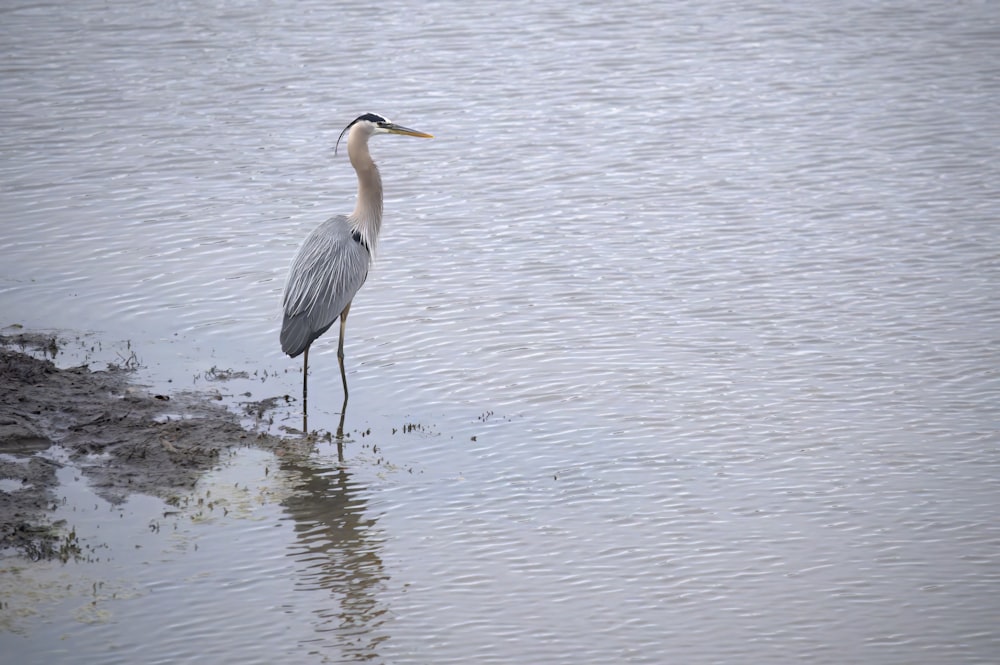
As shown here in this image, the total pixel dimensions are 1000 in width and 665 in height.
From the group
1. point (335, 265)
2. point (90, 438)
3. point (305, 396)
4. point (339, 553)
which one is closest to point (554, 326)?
point (335, 265)

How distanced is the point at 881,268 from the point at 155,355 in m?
6.55

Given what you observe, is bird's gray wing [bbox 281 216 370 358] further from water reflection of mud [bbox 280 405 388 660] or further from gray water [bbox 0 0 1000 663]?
water reflection of mud [bbox 280 405 388 660]

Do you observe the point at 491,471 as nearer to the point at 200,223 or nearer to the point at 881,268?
the point at 881,268

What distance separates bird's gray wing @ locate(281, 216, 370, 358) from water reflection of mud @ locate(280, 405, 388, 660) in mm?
1175

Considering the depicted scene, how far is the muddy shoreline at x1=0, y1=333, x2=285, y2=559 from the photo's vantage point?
299 inches

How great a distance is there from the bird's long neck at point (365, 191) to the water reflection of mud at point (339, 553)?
231cm

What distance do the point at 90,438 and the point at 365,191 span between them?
3.11 metres

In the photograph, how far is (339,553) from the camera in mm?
7570

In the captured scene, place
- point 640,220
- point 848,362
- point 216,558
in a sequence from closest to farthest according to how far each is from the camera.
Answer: point 216,558, point 848,362, point 640,220

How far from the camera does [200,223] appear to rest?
13.4 meters

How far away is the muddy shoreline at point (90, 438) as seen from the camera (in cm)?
759

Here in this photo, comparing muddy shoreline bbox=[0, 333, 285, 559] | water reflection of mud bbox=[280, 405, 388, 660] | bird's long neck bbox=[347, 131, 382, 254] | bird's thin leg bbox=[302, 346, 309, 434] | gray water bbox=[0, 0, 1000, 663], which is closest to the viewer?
water reflection of mud bbox=[280, 405, 388, 660]

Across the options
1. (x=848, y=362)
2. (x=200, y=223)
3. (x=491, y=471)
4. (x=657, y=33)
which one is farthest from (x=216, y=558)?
(x=657, y=33)

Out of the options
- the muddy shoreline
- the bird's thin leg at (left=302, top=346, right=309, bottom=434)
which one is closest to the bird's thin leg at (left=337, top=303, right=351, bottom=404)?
the bird's thin leg at (left=302, top=346, right=309, bottom=434)
